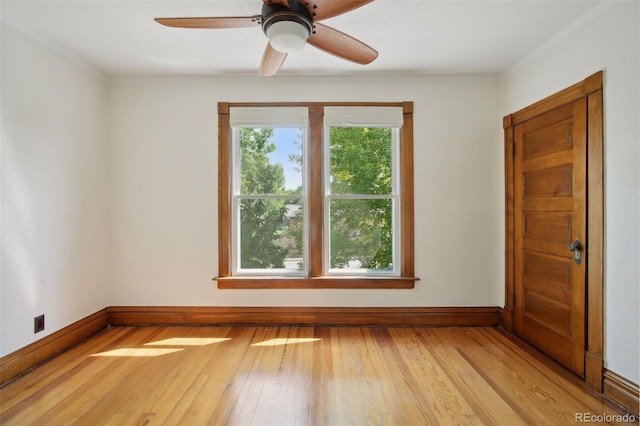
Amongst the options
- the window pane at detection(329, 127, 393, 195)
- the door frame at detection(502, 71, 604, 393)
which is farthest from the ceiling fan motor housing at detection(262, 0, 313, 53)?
the door frame at detection(502, 71, 604, 393)

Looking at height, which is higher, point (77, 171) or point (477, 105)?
point (477, 105)

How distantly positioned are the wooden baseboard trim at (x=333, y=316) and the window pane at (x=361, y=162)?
125 cm

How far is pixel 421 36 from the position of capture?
252 centimetres

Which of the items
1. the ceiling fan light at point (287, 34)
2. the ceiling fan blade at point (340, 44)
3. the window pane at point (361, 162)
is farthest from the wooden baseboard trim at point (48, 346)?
the ceiling fan blade at point (340, 44)

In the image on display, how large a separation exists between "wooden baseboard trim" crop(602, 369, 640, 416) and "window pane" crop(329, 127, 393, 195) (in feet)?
7.19

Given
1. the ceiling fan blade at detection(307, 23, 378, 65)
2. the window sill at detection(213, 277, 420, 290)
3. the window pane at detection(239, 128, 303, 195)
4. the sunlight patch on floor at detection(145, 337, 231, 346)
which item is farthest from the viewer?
the window pane at detection(239, 128, 303, 195)

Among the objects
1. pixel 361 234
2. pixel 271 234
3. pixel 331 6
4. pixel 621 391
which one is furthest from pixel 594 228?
pixel 271 234

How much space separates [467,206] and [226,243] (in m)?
2.51

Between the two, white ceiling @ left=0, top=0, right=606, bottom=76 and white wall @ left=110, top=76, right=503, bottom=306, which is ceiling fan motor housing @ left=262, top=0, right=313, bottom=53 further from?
white wall @ left=110, top=76, right=503, bottom=306

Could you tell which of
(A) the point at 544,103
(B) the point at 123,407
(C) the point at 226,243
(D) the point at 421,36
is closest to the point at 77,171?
(C) the point at 226,243

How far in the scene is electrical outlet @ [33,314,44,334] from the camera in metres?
2.48

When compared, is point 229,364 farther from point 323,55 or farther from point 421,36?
point 421,36

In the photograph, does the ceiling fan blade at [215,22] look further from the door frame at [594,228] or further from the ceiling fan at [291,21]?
the door frame at [594,228]

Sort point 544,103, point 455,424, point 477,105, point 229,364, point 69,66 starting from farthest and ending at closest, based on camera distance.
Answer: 1. point 477,105
2. point 69,66
3. point 544,103
4. point 229,364
5. point 455,424
